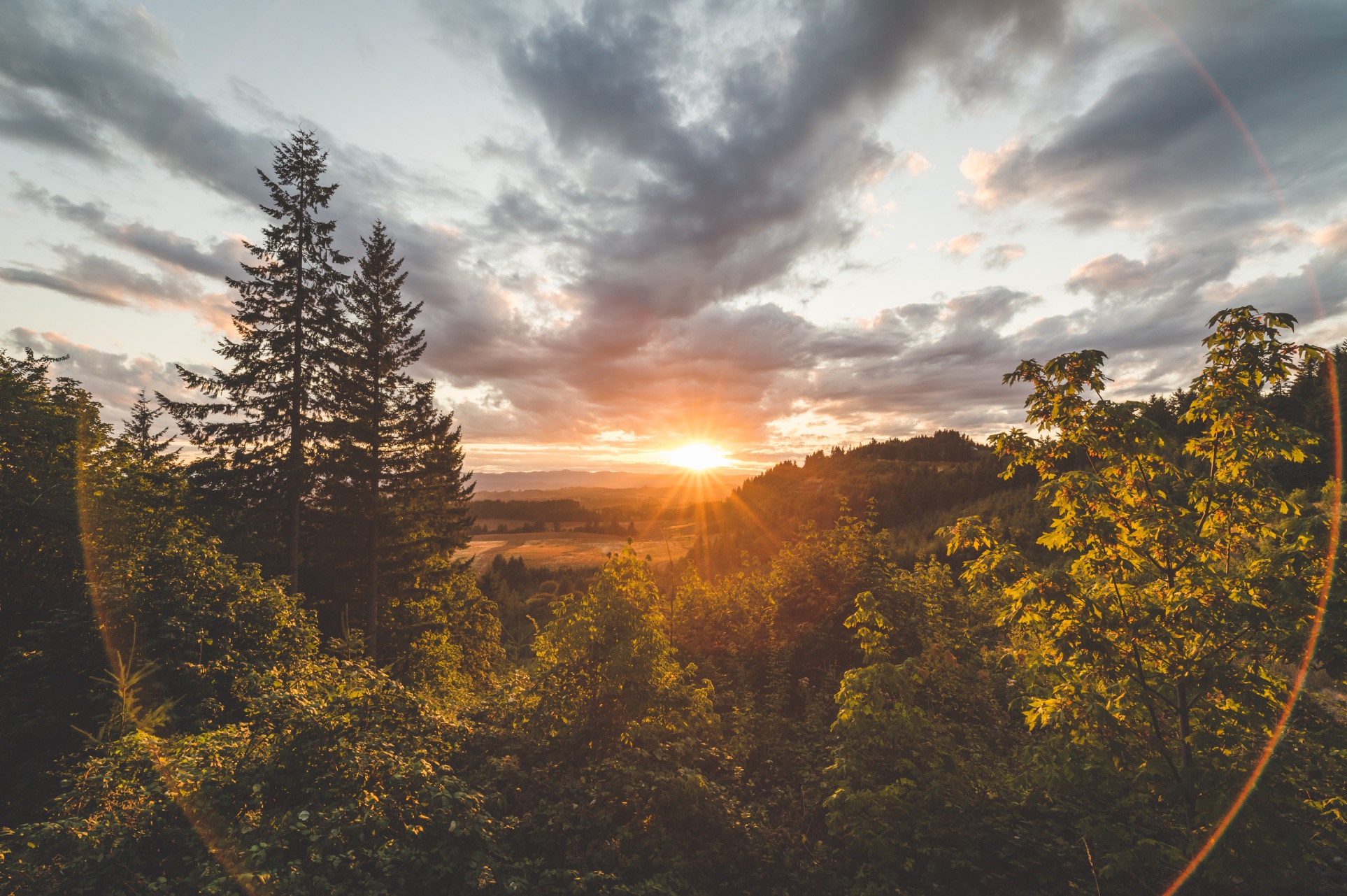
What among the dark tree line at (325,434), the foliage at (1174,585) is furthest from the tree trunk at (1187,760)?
the dark tree line at (325,434)

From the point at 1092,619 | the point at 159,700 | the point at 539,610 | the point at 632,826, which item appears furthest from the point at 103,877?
the point at 539,610

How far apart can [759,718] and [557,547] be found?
128m

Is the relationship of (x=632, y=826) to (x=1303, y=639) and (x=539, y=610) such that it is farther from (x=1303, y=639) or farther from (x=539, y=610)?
(x=539, y=610)

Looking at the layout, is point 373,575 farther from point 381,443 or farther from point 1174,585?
point 1174,585

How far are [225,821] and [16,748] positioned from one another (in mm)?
6632

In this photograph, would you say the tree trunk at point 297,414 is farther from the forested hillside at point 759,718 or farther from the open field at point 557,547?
the open field at point 557,547

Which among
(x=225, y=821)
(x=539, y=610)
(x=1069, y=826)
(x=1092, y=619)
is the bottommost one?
(x=539, y=610)

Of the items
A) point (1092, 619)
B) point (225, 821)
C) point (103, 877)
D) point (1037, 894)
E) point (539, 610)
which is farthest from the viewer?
point (539, 610)

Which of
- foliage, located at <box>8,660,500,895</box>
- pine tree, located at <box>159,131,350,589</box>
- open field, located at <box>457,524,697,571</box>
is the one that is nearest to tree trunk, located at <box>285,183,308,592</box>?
pine tree, located at <box>159,131,350,589</box>

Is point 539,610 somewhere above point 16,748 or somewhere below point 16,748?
below

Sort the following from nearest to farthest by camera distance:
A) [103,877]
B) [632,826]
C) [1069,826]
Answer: [103,877] → [632,826] → [1069,826]

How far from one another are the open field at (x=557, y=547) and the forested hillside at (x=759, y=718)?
89937 millimetres

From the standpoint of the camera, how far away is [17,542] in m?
11.1

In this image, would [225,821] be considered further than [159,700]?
No
